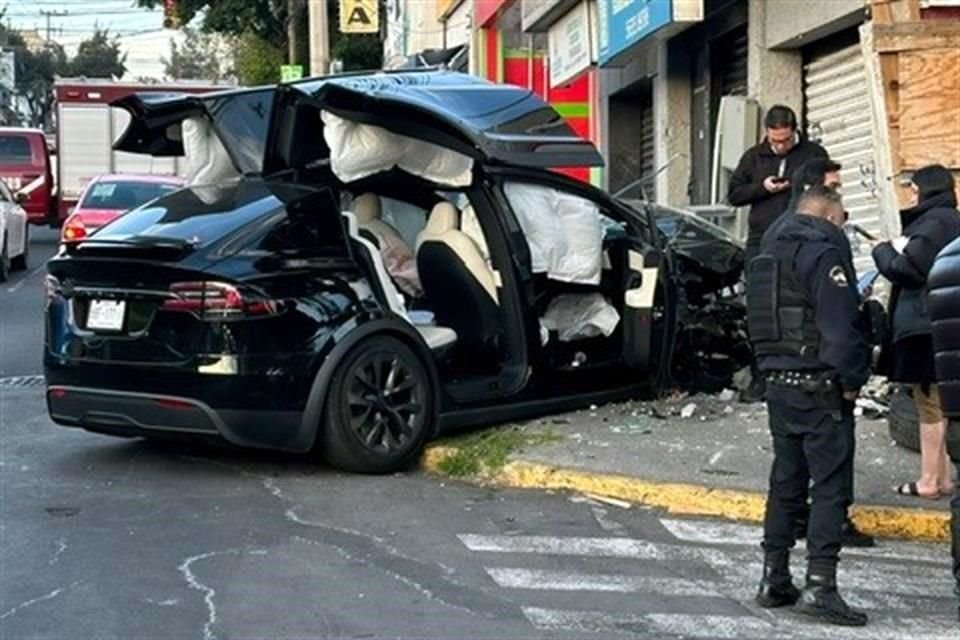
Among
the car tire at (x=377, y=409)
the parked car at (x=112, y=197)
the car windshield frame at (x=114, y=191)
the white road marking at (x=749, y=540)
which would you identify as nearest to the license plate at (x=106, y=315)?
the car tire at (x=377, y=409)

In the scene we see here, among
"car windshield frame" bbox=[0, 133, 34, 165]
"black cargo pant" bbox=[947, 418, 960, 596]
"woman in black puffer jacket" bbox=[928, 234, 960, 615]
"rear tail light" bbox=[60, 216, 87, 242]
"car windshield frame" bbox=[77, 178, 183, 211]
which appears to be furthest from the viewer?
"car windshield frame" bbox=[0, 133, 34, 165]

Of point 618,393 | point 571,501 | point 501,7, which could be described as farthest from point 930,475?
→ point 501,7

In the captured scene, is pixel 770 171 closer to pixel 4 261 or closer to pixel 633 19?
pixel 633 19

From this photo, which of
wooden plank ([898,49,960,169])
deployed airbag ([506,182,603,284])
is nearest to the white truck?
deployed airbag ([506,182,603,284])

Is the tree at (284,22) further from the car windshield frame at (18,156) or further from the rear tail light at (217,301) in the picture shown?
the rear tail light at (217,301)

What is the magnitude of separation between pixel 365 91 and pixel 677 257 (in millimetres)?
2747

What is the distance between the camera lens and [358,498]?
25.8 ft

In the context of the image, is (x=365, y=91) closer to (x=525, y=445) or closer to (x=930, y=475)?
(x=525, y=445)

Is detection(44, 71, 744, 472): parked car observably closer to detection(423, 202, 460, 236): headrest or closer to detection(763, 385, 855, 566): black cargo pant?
detection(423, 202, 460, 236): headrest

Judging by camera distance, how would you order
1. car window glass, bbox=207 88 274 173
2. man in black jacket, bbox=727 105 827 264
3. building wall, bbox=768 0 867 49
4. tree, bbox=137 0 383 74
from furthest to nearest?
tree, bbox=137 0 383 74 < building wall, bbox=768 0 867 49 < man in black jacket, bbox=727 105 827 264 < car window glass, bbox=207 88 274 173

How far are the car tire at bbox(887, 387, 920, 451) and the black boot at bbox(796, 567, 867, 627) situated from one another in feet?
9.22

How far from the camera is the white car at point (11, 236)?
20453 mm

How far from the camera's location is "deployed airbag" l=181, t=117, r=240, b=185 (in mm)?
9367

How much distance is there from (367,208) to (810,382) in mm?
4107
